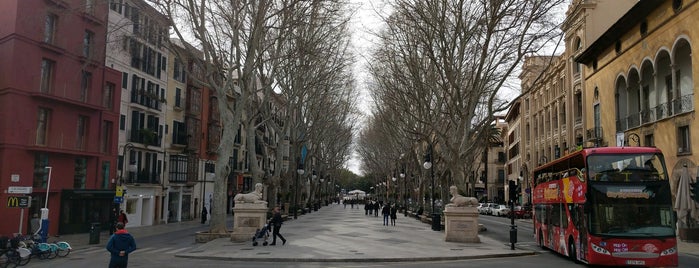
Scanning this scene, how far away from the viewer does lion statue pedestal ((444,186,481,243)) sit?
909 inches

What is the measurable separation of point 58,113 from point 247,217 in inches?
601

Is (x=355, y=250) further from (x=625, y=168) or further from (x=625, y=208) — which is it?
(x=625, y=168)

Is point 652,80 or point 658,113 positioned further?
point 652,80

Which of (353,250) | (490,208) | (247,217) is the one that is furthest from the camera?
(490,208)

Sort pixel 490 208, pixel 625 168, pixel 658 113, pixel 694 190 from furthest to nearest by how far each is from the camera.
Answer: pixel 490 208 → pixel 658 113 → pixel 694 190 → pixel 625 168

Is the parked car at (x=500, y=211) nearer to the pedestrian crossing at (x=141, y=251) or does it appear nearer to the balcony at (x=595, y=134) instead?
the balcony at (x=595, y=134)

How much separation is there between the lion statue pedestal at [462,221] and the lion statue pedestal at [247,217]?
825 centimetres

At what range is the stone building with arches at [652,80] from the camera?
27.5 meters

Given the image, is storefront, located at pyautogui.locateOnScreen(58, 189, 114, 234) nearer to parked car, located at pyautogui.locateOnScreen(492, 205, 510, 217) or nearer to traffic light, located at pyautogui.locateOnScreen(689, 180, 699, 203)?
traffic light, located at pyautogui.locateOnScreen(689, 180, 699, 203)

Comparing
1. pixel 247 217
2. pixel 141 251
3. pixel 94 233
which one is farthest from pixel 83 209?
pixel 247 217

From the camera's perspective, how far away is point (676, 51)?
29.2 metres

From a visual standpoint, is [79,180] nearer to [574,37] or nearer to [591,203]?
[591,203]

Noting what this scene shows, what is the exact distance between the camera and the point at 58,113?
102 feet

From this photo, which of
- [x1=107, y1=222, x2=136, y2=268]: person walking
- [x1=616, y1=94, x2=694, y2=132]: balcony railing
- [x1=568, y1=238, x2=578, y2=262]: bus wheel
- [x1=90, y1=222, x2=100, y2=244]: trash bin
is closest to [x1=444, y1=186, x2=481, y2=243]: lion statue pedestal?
[x1=568, y1=238, x2=578, y2=262]: bus wheel
